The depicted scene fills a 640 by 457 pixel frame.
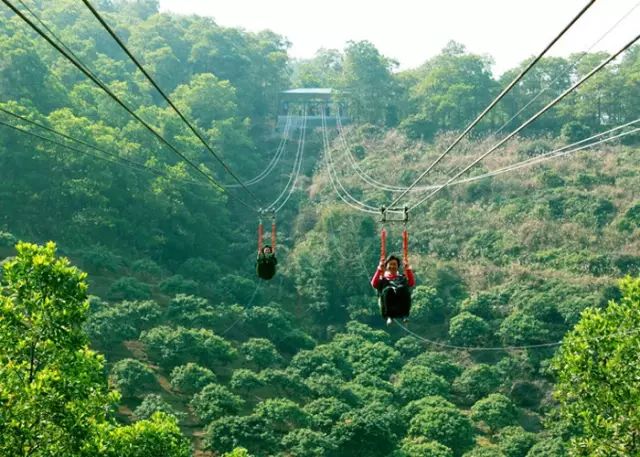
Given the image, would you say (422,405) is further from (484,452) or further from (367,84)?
(367,84)

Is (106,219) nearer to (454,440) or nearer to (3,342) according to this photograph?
(454,440)

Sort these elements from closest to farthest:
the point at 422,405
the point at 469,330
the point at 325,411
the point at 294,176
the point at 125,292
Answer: the point at 325,411 < the point at 422,405 < the point at 125,292 < the point at 469,330 < the point at 294,176

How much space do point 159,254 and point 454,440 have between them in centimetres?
2130

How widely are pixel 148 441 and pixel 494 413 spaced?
14.9m

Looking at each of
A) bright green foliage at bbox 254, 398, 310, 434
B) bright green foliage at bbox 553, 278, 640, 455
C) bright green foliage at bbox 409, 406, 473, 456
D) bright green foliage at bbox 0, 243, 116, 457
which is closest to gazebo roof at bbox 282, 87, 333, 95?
bright green foliage at bbox 409, 406, 473, 456

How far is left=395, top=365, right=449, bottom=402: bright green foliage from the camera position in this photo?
1230 inches

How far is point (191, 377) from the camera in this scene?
29125 mm

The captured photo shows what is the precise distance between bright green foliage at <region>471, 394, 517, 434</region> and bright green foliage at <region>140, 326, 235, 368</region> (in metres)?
9.05

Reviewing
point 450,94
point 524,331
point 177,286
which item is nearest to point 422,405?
point 524,331

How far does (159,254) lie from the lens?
4397cm

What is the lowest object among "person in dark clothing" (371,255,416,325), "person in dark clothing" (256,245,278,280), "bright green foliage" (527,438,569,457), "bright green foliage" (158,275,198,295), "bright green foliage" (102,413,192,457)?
"bright green foliage" (527,438,569,457)

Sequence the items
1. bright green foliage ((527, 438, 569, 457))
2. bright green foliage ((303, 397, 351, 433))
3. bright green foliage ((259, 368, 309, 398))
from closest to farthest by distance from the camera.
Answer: bright green foliage ((527, 438, 569, 457)), bright green foliage ((303, 397, 351, 433)), bright green foliage ((259, 368, 309, 398))

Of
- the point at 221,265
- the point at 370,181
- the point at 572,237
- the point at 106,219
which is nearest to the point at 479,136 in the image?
the point at 370,181

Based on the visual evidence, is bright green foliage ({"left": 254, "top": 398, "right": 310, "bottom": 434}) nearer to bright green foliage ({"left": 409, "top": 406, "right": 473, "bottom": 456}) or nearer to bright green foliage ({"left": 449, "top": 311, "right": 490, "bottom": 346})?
bright green foliage ({"left": 409, "top": 406, "right": 473, "bottom": 456})
